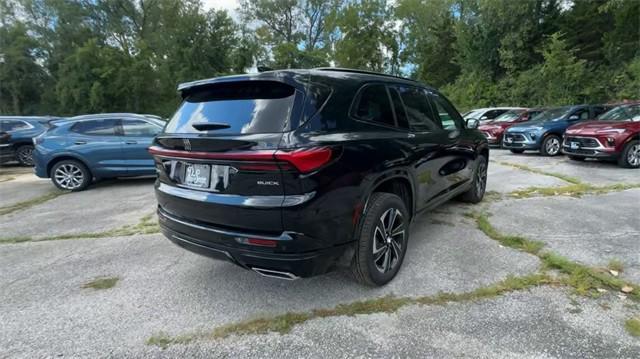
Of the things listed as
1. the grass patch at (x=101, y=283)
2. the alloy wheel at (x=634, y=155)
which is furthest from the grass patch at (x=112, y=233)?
the alloy wheel at (x=634, y=155)

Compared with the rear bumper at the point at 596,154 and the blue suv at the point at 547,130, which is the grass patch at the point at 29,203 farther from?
the blue suv at the point at 547,130

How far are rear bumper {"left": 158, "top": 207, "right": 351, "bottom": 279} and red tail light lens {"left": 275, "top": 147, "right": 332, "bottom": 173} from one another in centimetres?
43

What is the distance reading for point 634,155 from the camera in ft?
25.1

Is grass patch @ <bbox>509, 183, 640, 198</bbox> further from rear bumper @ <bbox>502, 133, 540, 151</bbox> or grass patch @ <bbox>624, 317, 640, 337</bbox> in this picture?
rear bumper @ <bbox>502, 133, 540, 151</bbox>

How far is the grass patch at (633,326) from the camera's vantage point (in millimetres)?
2240

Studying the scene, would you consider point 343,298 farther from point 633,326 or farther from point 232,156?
point 633,326

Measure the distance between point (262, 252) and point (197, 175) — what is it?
2.50 feet

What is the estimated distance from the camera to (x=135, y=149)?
702 cm

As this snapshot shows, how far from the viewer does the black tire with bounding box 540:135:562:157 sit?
10.2 meters

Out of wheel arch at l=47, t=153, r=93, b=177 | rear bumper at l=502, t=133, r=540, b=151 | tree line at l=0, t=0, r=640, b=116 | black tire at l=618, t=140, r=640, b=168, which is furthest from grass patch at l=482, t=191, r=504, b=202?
tree line at l=0, t=0, r=640, b=116

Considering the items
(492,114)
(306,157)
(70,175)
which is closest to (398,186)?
(306,157)

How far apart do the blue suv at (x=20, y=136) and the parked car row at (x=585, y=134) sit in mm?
12841

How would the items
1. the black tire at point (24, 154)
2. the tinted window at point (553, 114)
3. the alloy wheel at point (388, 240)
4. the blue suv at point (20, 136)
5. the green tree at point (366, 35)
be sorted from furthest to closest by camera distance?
the green tree at point (366, 35), the tinted window at point (553, 114), the black tire at point (24, 154), the blue suv at point (20, 136), the alloy wheel at point (388, 240)

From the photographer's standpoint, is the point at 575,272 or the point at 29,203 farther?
the point at 29,203
